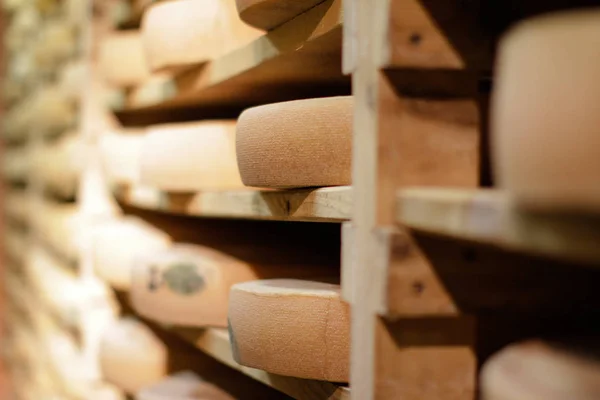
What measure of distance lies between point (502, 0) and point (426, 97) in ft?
0.50

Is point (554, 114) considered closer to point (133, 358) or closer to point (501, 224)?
point (501, 224)

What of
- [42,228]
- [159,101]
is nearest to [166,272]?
[159,101]

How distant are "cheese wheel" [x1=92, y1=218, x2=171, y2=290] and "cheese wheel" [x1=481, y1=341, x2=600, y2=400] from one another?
1121 millimetres

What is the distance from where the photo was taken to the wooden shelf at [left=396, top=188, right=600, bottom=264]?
1.84 ft

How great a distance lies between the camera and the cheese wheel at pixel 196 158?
1.46m

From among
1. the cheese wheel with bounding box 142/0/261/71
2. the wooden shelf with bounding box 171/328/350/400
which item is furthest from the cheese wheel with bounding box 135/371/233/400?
the cheese wheel with bounding box 142/0/261/71

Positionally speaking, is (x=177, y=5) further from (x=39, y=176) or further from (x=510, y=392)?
(x=39, y=176)

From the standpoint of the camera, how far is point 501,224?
25.2 inches

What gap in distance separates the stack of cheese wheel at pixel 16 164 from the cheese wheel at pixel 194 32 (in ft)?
6.89

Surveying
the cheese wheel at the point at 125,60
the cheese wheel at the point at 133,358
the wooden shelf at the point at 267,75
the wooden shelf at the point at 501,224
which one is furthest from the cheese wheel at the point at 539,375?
the cheese wheel at the point at 125,60

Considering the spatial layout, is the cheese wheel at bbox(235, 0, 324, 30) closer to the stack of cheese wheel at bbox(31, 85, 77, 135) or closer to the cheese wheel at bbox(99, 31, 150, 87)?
the cheese wheel at bbox(99, 31, 150, 87)

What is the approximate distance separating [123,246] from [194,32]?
0.63 metres

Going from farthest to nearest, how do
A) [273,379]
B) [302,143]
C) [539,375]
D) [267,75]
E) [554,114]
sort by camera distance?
[267,75]
[273,379]
[302,143]
[539,375]
[554,114]

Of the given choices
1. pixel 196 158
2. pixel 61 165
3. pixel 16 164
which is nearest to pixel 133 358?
pixel 196 158
